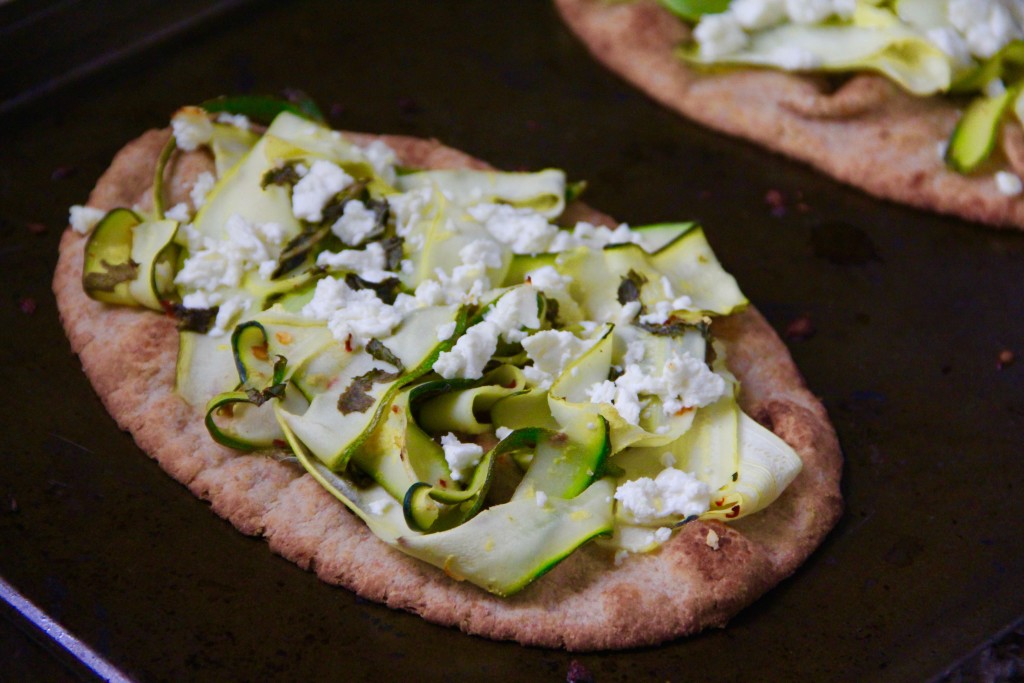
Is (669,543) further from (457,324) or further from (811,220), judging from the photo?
(811,220)

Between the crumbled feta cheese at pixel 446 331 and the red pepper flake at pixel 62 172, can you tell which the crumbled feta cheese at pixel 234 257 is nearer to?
the crumbled feta cheese at pixel 446 331

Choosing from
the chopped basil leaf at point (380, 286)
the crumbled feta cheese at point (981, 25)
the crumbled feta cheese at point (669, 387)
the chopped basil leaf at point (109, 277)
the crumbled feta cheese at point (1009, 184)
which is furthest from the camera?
the crumbled feta cheese at point (981, 25)

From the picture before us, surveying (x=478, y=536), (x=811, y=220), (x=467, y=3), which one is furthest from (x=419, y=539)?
(x=467, y=3)

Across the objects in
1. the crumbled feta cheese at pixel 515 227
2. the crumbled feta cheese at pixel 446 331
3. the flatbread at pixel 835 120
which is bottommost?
the flatbread at pixel 835 120

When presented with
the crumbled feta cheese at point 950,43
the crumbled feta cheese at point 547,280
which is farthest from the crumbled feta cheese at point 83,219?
the crumbled feta cheese at point 950,43

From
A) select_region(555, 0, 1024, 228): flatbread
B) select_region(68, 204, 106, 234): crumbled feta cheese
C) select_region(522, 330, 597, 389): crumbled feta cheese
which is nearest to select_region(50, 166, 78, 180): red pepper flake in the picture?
select_region(68, 204, 106, 234): crumbled feta cheese

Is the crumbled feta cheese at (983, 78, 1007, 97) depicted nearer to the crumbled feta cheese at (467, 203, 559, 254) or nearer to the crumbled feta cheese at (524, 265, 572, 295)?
the crumbled feta cheese at (467, 203, 559, 254)

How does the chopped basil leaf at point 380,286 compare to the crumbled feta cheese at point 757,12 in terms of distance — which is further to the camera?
the crumbled feta cheese at point 757,12
